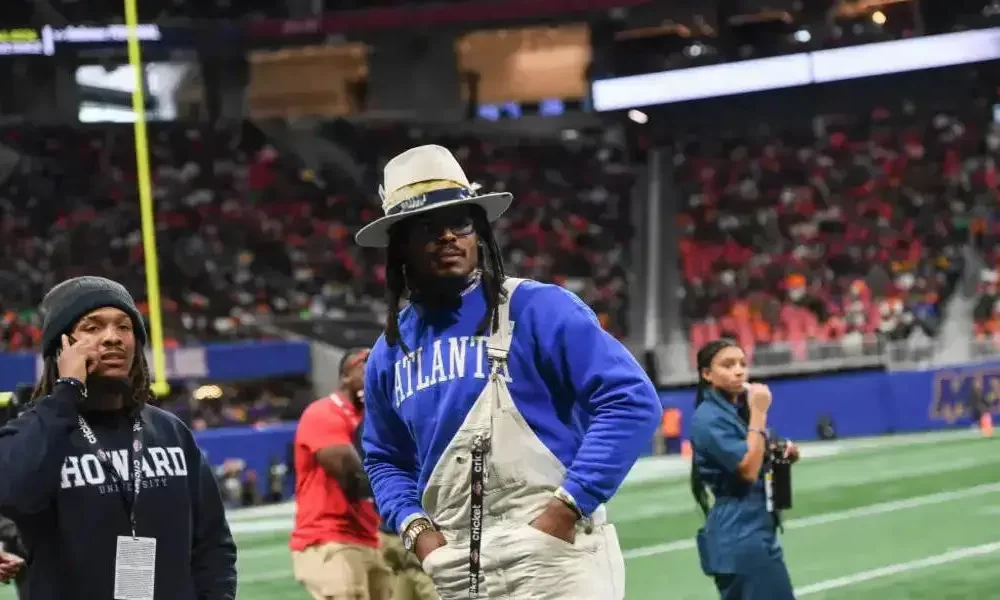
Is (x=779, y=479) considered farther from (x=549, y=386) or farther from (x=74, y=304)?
(x=74, y=304)

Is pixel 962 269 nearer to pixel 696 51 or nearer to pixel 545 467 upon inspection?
pixel 696 51

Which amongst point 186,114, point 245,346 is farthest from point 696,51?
point 245,346

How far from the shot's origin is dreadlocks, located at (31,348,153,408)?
3562mm

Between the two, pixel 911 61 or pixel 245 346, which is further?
pixel 911 61

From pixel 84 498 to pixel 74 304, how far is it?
1.51 ft

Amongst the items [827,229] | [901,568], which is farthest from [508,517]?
[827,229]

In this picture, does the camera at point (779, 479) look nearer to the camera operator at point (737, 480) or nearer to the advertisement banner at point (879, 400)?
the camera operator at point (737, 480)

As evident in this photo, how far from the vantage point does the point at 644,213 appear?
35438mm

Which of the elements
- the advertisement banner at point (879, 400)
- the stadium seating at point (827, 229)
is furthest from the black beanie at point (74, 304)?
the stadium seating at point (827, 229)

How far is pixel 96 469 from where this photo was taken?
3.44 m

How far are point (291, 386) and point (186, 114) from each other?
34.8 feet

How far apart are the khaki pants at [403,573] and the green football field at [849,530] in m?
4.26

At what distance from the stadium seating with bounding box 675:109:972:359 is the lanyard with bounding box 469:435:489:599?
77.3 feet

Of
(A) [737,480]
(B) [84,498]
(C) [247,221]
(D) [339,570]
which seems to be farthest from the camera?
(C) [247,221]
